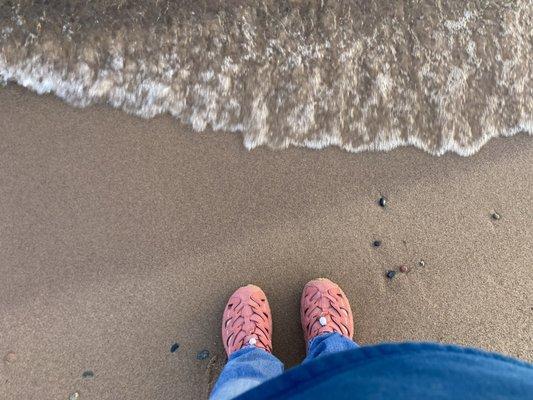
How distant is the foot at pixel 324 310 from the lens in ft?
5.33

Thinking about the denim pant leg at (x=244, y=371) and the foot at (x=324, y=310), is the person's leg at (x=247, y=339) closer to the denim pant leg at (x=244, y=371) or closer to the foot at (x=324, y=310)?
the denim pant leg at (x=244, y=371)

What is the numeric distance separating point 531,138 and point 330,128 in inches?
30.4

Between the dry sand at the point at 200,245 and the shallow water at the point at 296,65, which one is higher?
the shallow water at the point at 296,65

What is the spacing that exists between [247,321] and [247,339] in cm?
6

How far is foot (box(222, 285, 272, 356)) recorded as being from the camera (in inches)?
63.4

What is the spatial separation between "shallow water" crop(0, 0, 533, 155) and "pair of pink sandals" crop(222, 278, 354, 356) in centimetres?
55

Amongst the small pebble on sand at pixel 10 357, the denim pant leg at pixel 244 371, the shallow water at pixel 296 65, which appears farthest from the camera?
the shallow water at pixel 296 65

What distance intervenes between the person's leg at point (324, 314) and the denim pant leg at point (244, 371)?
0.45 feet

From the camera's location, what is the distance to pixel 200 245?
1.70m

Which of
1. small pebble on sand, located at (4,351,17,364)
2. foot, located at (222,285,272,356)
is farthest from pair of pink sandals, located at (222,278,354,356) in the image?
small pebble on sand, located at (4,351,17,364)

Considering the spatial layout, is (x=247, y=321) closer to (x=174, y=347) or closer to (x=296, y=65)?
(x=174, y=347)

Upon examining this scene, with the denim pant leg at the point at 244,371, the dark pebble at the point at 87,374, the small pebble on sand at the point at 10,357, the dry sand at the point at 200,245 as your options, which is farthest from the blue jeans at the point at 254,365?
the small pebble on sand at the point at 10,357

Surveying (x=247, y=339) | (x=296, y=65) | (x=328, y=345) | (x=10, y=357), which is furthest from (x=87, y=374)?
(x=296, y=65)

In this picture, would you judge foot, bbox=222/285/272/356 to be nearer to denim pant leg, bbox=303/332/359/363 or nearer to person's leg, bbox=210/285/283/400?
person's leg, bbox=210/285/283/400
